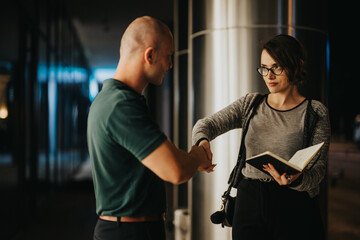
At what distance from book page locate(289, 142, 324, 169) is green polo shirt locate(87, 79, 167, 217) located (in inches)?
20.4

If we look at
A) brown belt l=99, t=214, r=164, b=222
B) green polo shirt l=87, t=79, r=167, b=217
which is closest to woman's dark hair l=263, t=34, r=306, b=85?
green polo shirt l=87, t=79, r=167, b=217

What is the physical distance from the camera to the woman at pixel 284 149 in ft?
5.13

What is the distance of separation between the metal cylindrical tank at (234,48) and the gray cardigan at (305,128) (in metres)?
0.22

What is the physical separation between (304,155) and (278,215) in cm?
28

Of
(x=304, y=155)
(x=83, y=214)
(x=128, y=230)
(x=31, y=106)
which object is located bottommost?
(x=83, y=214)

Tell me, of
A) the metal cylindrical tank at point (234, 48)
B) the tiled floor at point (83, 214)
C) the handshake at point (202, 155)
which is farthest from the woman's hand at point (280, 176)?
the tiled floor at point (83, 214)

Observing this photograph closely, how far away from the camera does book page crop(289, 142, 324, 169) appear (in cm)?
141

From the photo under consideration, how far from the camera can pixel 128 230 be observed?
4.74 feet

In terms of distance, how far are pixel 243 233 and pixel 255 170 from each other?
0.87 ft

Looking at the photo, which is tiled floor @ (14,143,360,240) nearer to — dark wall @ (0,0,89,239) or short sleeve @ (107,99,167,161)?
dark wall @ (0,0,89,239)

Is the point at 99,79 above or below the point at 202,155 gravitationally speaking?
above

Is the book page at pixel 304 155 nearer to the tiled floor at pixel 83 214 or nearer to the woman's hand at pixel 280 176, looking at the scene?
the woman's hand at pixel 280 176

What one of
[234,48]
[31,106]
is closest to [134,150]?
[234,48]

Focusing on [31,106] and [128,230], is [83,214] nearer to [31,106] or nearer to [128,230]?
[31,106]
